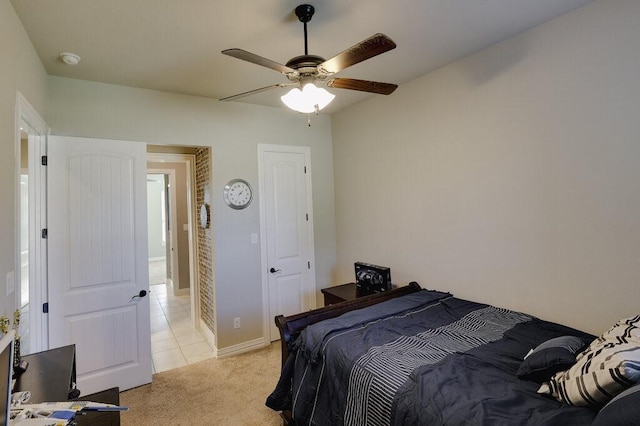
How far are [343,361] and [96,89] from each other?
3027 millimetres

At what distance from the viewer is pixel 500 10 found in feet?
6.48

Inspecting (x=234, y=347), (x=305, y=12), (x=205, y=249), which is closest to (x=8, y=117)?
(x=305, y=12)

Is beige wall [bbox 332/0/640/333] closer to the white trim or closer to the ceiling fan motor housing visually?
the ceiling fan motor housing

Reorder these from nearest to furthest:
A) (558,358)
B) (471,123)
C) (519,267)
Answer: (558,358) < (519,267) < (471,123)

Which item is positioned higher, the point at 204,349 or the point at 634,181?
the point at 634,181

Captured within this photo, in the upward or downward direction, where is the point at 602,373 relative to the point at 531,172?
downward

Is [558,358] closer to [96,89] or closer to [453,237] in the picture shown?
[453,237]

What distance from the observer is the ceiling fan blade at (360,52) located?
1470 mm

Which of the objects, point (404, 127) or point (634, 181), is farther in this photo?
A: point (404, 127)

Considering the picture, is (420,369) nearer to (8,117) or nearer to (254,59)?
(254,59)

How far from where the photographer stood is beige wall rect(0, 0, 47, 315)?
5.30 ft

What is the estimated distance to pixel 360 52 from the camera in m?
1.58

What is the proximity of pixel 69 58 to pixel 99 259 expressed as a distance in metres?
1.59

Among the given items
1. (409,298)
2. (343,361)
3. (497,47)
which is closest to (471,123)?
(497,47)
